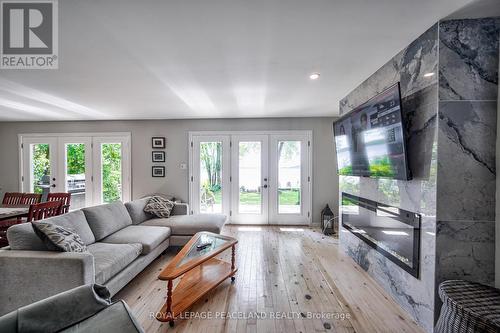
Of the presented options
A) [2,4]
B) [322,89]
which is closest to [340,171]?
[322,89]

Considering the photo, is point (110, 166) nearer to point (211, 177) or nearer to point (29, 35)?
point (211, 177)

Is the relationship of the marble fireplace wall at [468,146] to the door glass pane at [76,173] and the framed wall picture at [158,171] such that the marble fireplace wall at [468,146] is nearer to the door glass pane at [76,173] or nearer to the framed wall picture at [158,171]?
the framed wall picture at [158,171]

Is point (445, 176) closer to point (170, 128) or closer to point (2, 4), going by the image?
point (2, 4)

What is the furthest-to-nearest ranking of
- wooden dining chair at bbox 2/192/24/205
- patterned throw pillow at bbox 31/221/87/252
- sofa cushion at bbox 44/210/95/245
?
wooden dining chair at bbox 2/192/24/205 < sofa cushion at bbox 44/210/95/245 < patterned throw pillow at bbox 31/221/87/252

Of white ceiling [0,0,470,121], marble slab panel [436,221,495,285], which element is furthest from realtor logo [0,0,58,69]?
marble slab panel [436,221,495,285]

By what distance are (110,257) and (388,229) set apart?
277 centimetres

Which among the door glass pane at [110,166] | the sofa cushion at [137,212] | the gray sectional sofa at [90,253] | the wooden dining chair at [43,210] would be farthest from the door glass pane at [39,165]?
the gray sectional sofa at [90,253]

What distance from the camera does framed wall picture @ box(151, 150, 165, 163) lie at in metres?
4.51

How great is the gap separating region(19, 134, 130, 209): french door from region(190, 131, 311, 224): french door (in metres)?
1.68

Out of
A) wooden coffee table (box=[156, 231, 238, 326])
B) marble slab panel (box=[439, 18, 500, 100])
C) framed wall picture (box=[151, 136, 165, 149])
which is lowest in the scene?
wooden coffee table (box=[156, 231, 238, 326])

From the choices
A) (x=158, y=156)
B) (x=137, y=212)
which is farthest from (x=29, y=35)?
(x=158, y=156)

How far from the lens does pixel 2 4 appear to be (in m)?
1.39

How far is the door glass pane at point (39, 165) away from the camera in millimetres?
4594

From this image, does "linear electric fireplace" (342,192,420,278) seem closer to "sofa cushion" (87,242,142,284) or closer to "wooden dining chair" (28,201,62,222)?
"sofa cushion" (87,242,142,284)
